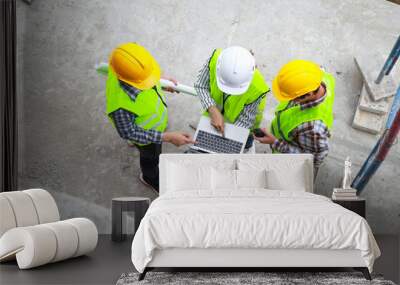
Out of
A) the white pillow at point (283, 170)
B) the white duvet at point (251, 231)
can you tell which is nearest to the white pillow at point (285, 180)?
the white pillow at point (283, 170)

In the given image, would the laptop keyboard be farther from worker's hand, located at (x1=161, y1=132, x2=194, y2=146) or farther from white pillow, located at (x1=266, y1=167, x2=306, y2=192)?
white pillow, located at (x1=266, y1=167, x2=306, y2=192)

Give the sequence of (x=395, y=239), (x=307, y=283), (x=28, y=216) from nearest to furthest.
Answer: (x=307, y=283) < (x=28, y=216) < (x=395, y=239)

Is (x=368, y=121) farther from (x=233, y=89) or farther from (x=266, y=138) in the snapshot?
(x=233, y=89)

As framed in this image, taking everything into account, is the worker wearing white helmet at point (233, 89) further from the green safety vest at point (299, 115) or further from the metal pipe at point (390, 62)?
the metal pipe at point (390, 62)

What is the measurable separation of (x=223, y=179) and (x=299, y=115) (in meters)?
1.14

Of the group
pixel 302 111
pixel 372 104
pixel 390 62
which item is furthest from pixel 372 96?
pixel 302 111

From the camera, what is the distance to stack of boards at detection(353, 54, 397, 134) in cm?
623

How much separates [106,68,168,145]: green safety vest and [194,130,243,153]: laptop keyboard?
0.42 m

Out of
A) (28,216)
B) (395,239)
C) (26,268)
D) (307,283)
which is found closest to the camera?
(307,283)

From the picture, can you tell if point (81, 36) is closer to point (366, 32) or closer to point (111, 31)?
point (111, 31)

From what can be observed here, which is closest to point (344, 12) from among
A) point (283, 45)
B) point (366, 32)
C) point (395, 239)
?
point (366, 32)

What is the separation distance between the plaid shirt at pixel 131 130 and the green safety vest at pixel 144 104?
37mm

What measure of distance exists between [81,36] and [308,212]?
3.25 m

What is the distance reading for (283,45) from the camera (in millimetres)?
6285
